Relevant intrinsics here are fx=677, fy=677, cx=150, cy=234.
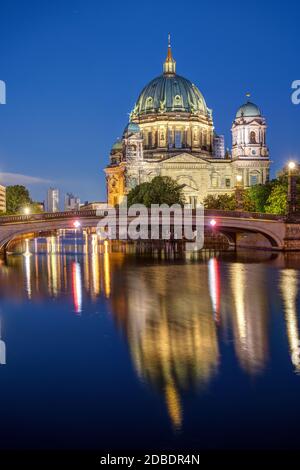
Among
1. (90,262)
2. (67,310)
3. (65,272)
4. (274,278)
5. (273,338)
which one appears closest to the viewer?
(273,338)

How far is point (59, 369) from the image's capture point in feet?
57.3

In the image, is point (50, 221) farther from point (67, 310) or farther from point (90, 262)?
point (67, 310)

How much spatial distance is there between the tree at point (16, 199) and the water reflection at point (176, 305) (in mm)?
55070

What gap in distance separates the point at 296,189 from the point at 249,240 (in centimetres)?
835

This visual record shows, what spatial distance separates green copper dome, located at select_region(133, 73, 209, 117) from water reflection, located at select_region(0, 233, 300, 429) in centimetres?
7768

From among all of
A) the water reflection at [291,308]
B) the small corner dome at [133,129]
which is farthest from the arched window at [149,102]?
the water reflection at [291,308]

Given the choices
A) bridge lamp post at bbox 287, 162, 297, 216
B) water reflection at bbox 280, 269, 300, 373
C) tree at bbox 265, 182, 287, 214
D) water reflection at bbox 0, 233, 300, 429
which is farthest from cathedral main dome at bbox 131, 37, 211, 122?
water reflection at bbox 280, 269, 300, 373

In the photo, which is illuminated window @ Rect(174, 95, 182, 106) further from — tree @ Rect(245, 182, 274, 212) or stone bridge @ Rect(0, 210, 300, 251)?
stone bridge @ Rect(0, 210, 300, 251)

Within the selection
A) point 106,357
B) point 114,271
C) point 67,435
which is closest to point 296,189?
point 114,271

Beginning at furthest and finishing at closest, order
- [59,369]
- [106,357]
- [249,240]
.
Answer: [249,240], [106,357], [59,369]

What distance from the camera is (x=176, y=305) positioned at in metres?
28.0

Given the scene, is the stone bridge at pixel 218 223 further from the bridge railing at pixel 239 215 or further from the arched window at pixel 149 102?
the arched window at pixel 149 102

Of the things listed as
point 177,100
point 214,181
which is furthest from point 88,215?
point 177,100

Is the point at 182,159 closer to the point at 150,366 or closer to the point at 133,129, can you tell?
the point at 133,129
